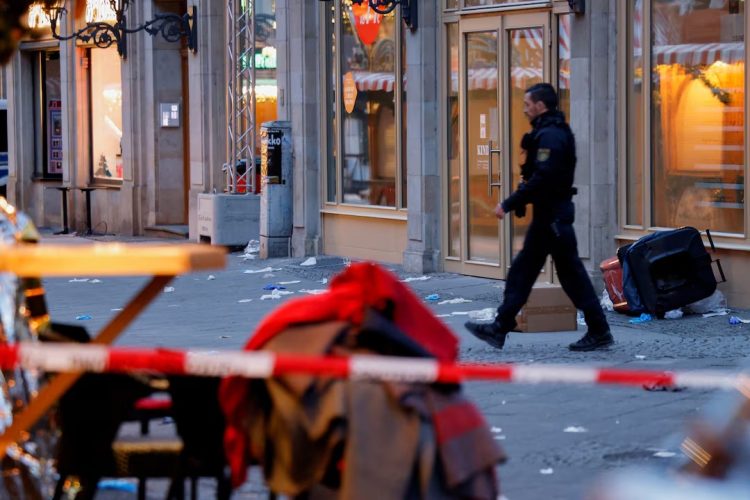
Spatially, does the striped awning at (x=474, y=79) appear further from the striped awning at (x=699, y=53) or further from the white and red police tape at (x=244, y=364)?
the white and red police tape at (x=244, y=364)

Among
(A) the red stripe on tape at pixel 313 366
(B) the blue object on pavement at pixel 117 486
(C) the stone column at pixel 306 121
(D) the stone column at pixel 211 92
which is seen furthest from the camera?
(D) the stone column at pixel 211 92

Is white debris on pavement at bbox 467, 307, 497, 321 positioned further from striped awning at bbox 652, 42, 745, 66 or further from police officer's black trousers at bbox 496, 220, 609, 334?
striped awning at bbox 652, 42, 745, 66

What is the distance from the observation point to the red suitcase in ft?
40.7

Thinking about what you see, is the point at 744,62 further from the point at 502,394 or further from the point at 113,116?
the point at 113,116

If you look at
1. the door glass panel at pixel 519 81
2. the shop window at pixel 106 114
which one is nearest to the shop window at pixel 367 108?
the door glass panel at pixel 519 81

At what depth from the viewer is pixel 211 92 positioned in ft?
69.6

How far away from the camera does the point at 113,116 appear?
83.8 feet

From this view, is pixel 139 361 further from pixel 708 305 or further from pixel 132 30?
pixel 132 30

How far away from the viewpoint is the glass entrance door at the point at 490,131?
1466 centimetres

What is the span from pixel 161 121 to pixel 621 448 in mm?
16649

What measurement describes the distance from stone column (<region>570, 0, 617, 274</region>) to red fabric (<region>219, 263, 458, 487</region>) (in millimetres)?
9210

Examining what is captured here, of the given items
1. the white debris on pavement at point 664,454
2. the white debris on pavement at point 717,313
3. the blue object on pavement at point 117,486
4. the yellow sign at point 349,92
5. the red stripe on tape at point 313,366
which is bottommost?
the blue object on pavement at point 117,486

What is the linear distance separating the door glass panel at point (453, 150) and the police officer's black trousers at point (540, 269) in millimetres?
5395

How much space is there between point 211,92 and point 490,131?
23.3ft
